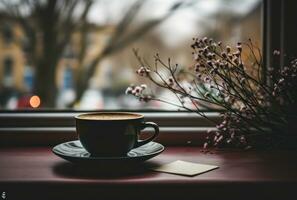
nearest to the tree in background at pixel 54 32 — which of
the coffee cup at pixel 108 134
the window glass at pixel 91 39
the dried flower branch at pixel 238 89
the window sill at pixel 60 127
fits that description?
the window glass at pixel 91 39

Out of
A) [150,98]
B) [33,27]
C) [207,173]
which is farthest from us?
[33,27]

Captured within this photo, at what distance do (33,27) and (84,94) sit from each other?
0.49 metres

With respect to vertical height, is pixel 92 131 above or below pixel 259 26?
below

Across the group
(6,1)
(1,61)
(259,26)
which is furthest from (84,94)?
(259,26)

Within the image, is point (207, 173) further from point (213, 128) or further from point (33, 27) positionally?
point (33, 27)

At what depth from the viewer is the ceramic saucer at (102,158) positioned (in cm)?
78

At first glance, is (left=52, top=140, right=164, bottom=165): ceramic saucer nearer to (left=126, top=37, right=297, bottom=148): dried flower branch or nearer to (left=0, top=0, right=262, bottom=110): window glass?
(left=126, top=37, right=297, bottom=148): dried flower branch

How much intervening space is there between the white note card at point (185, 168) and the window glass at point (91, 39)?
1.60 feet

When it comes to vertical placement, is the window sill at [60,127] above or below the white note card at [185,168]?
above

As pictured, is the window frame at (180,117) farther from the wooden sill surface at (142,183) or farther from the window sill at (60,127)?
the wooden sill surface at (142,183)

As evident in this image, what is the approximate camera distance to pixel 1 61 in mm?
1785

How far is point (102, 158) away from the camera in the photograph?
78cm

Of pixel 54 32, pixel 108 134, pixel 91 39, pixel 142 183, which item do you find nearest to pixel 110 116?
pixel 108 134

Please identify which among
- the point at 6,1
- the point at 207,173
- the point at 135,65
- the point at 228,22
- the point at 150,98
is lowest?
the point at 207,173
